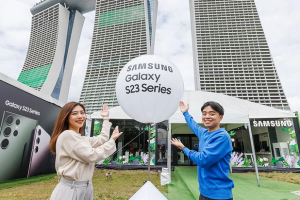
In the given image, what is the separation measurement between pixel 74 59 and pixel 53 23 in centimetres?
1377

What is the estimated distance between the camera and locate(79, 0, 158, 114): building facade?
5506cm

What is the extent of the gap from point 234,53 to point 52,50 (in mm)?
64220

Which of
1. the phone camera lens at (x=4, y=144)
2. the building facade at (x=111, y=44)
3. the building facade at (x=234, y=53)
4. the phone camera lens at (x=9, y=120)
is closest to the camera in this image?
the phone camera lens at (x=4, y=144)

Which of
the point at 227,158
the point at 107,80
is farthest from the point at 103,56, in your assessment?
the point at 227,158

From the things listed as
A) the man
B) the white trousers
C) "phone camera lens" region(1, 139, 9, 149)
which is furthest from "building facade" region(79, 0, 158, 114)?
the white trousers

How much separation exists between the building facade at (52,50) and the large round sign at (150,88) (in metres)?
49.5

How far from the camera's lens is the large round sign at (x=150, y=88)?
5.90ft

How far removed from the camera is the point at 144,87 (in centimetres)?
179

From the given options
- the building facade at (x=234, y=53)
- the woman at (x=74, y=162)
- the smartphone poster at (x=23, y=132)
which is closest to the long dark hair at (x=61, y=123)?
the woman at (x=74, y=162)

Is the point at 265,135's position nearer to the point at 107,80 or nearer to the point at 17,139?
the point at 17,139

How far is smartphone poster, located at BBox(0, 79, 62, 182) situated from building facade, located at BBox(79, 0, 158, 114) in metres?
51.1

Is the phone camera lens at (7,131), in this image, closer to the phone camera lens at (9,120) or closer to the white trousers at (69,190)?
the phone camera lens at (9,120)

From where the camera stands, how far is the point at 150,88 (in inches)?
70.2

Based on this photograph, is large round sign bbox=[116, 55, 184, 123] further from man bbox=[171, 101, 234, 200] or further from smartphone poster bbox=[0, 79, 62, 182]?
smartphone poster bbox=[0, 79, 62, 182]
